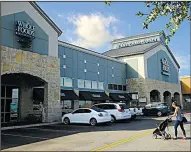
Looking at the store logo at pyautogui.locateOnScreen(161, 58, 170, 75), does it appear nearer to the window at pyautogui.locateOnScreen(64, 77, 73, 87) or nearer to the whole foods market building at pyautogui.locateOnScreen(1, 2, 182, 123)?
the whole foods market building at pyautogui.locateOnScreen(1, 2, 182, 123)

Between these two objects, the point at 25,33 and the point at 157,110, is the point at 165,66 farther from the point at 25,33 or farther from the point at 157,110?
the point at 25,33

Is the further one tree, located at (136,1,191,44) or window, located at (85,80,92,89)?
window, located at (85,80,92,89)

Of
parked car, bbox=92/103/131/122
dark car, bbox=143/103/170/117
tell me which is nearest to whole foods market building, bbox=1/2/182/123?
parked car, bbox=92/103/131/122

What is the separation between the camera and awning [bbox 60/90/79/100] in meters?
27.1

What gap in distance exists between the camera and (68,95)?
28.0 m

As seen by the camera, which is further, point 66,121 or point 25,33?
point 66,121

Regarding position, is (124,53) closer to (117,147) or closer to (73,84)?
(73,84)

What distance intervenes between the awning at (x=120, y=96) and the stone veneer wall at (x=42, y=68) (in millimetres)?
13247

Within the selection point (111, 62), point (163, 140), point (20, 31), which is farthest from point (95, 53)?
point (163, 140)

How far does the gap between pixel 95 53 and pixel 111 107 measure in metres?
12.6

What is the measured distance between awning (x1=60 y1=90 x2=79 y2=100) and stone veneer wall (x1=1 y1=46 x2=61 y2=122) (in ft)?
9.09

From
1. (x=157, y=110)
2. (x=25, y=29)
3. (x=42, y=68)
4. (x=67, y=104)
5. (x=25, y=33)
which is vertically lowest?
(x=157, y=110)

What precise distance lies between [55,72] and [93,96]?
8.97 metres

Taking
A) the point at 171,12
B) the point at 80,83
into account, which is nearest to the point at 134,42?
A: the point at 80,83
